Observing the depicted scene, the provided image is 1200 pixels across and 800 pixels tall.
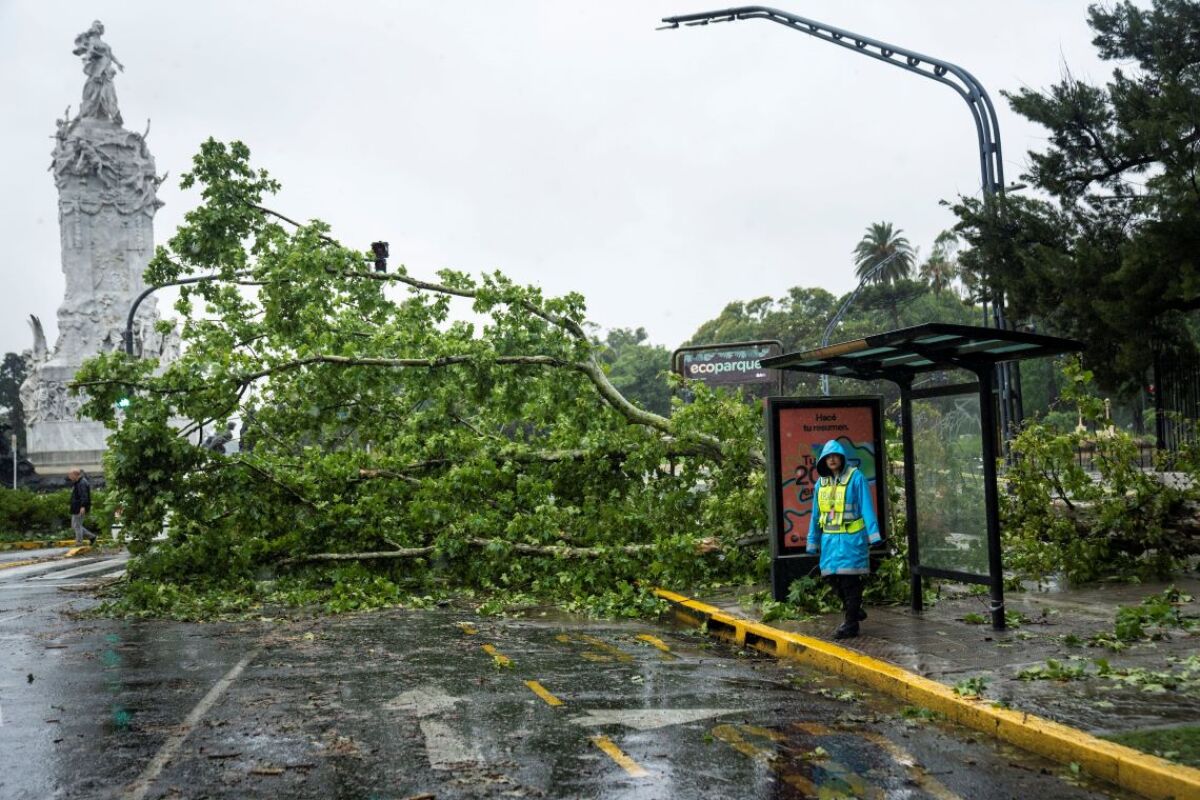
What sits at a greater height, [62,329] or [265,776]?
[62,329]

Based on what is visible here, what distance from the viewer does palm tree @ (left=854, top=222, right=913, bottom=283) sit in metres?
73.5

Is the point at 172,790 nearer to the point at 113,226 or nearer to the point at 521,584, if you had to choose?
the point at 521,584

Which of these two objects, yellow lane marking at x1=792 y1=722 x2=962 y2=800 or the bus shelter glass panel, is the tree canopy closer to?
the bus shelter glass panel

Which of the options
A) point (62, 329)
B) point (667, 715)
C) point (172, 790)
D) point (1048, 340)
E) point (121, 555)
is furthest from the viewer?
point (62, 329)

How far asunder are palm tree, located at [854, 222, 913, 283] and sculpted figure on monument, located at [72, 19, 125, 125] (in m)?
45.3

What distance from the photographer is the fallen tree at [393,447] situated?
13383 mm

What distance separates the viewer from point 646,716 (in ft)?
22.3

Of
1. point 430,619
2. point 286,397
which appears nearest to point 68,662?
point 430,619

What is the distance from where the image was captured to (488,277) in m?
15.0

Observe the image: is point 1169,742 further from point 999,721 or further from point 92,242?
point 92,242

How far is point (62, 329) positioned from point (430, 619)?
125 ft

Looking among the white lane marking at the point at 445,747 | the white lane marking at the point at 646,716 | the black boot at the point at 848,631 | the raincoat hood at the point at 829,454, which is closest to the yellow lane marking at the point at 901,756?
the white lane marking at the point at 646,716

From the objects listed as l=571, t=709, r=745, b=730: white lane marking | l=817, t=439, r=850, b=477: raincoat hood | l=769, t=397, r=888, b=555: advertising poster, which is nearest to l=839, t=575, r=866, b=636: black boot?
l=817, t=439, r=850, b=477: raincoat hood

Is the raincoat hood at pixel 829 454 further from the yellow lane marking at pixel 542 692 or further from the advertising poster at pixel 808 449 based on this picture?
the yellow lane marking at pixel 542 692
